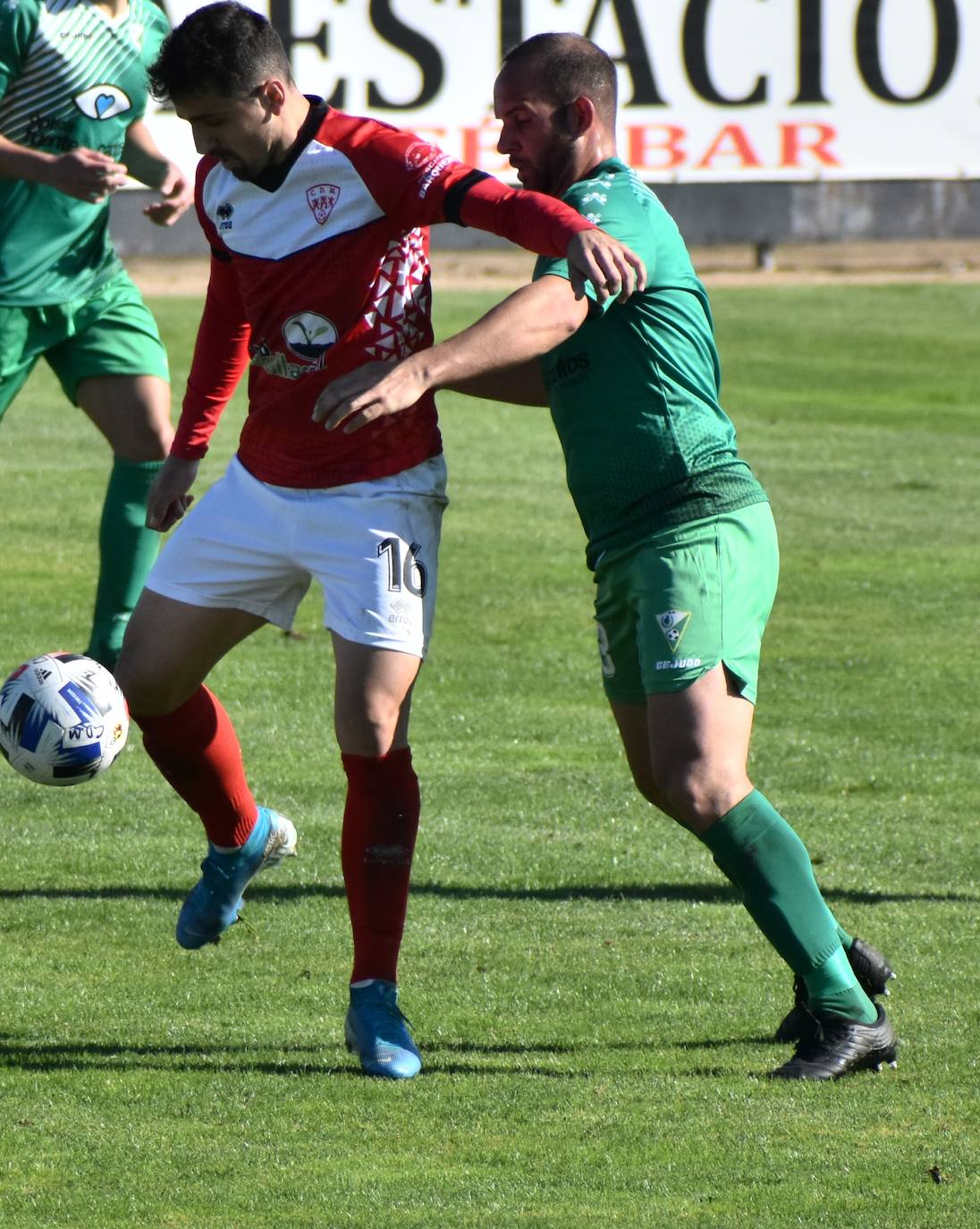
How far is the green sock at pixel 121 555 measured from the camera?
7207 mm

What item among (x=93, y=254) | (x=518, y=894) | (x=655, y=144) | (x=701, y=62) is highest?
(x=93, y=254)

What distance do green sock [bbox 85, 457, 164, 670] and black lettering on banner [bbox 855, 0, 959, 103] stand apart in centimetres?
1778

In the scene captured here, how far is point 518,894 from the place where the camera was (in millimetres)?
5633

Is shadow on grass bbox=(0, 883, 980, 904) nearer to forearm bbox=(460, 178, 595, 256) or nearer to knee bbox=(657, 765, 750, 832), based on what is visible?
knee bbox=(657, 765, 750, 832)

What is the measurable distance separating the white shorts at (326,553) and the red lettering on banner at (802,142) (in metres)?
19.3

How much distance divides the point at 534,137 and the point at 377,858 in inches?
61.1

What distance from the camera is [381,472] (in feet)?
14.8

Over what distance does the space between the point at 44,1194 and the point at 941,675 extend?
5546mm

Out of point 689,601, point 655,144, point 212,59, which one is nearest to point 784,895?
point 689,601

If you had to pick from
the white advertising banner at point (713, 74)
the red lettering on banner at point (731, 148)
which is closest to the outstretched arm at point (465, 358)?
the white advertising banner at point (713, 74)

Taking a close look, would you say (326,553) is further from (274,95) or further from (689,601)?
(274,95)

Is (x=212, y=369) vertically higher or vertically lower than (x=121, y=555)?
higher

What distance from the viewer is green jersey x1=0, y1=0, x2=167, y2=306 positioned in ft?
22.2

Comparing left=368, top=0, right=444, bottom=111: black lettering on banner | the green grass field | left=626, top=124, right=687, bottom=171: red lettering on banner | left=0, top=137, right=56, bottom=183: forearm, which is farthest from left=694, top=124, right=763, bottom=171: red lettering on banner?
left=0, top=137, right=56, bottom=183: forearm
